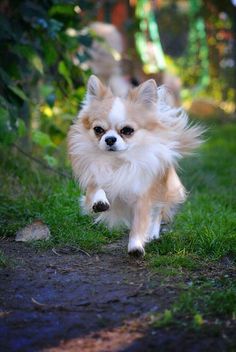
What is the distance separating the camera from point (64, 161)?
244 inches

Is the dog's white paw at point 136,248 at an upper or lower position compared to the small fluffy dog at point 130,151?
lower

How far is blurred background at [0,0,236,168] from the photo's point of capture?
505 centimetres

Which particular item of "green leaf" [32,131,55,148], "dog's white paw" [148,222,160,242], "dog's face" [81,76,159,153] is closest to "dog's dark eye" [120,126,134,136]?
"dog's face" [81,76,159,153]

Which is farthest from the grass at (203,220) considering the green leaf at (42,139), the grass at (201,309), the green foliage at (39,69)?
the green foliage at (39,69)

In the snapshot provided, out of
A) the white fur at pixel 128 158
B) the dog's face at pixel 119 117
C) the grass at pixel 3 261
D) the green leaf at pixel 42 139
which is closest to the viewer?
the grass at pixel 3 261

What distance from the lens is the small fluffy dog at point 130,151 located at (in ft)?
13.0

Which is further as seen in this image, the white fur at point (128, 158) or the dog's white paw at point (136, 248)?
the white fur at point (128, 158)

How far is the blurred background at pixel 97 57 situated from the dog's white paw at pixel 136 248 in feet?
4.93

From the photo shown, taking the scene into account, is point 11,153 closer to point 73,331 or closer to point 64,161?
point 64,161

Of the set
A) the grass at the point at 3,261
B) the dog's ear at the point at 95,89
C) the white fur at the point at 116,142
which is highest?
the dog's ear at the point at 95,89

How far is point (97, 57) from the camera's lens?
10422 mm

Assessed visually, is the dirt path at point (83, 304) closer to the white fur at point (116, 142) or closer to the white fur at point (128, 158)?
the white fur at point (128, 158)

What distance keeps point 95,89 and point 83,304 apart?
169 cm

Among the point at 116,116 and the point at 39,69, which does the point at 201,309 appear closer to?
the point at 116,116
